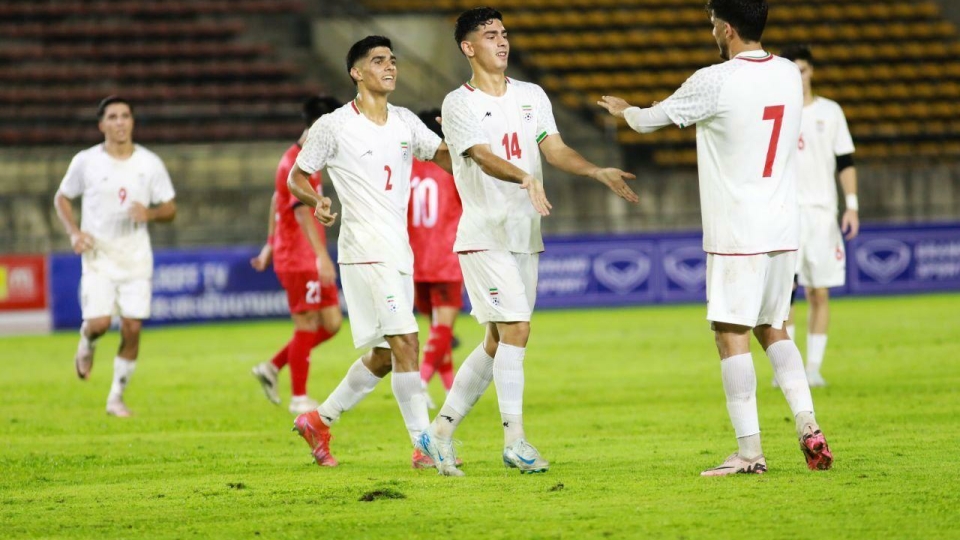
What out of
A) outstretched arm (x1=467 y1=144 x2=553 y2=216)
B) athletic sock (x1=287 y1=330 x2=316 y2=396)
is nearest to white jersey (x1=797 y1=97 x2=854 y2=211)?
athletic sock (x1=287 y1=330 x2=316 y2=396)

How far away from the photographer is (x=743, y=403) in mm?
6660

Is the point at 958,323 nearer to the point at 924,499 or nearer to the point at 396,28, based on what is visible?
the point at 924,499

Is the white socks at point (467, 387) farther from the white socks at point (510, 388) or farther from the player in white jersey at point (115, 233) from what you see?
the player in white jersey at point (115, 233)

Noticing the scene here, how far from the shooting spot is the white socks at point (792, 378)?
669 cm

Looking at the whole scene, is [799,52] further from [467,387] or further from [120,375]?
[120,375]

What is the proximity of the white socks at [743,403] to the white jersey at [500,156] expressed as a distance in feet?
3.82

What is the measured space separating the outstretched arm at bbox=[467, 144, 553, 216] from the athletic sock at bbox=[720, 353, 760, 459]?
1143 millimetres

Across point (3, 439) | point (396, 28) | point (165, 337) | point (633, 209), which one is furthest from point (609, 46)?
point (3, 439)

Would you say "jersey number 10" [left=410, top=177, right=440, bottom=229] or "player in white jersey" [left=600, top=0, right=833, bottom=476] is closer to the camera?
"player in white jersey" [left=600, top=0, right=833, bottom=476]

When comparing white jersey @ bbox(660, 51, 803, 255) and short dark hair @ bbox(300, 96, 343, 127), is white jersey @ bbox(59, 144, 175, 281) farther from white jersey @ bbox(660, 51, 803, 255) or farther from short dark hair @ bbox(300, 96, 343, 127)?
white jersey @ bbox(660, 51, 803, 255)

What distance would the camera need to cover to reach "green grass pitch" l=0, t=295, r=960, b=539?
5648 mm

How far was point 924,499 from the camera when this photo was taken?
19.2 feet

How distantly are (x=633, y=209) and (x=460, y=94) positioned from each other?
15.8m

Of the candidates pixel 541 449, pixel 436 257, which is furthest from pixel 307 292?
pixel 541 449
